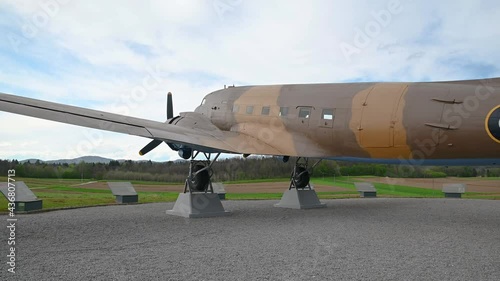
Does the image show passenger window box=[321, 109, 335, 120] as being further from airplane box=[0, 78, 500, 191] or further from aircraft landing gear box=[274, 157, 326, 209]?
aircraft landing gear box=[274, 157, 326, 209]

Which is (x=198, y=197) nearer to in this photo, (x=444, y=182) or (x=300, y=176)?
(x=300, y=176)

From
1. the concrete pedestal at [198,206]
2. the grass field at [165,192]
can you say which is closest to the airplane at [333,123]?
the concrete pedestal at [198,206]

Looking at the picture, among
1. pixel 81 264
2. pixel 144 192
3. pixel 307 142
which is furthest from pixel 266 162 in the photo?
pixel 81 264

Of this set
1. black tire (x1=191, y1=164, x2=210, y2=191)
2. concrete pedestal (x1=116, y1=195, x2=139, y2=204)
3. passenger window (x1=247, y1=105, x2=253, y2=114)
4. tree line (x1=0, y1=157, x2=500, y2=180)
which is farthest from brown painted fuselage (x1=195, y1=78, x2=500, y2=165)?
concrete pedestal (x1=116, y1=195, x2=139, y2=204)

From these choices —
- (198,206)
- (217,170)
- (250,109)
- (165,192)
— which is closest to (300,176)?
(250,109)

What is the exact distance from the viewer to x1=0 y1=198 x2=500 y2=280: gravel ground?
711 cm

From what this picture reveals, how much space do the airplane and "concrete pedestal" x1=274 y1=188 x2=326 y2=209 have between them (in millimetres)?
493

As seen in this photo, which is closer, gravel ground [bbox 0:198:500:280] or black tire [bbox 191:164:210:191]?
gravel ground [bbox 0:198:500:280]

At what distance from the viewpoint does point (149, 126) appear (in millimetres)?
14672

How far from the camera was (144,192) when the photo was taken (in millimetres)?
24297

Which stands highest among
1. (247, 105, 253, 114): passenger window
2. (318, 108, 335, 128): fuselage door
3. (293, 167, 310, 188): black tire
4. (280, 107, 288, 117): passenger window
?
(247, 105, 253, 114): passenger window

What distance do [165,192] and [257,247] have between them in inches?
631

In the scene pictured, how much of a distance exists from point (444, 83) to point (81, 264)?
41.9ft

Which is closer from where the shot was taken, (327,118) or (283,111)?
(327,118)
